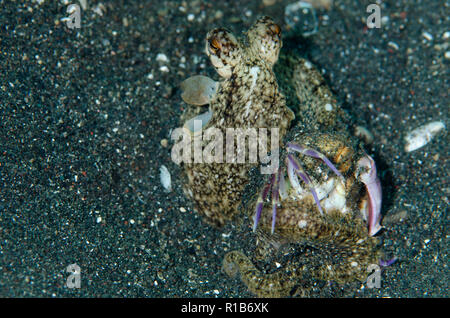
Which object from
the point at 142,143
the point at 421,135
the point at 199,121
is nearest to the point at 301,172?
the point at 199,121

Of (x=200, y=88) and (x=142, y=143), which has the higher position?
(x=200, y=88)

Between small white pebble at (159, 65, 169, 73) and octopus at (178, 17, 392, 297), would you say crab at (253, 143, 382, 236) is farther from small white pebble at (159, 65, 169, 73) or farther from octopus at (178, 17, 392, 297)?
small white pebble at (159, 65, 169, 73)

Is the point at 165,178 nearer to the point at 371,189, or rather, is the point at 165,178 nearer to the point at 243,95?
the point at 243,95

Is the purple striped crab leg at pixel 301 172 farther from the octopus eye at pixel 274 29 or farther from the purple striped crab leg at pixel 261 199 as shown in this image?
the octopus eye at pixel 274 29

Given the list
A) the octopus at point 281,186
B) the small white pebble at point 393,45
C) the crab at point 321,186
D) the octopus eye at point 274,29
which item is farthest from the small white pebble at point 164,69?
the small white pebble at point 393,45

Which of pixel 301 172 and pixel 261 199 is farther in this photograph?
pixel 261 199
